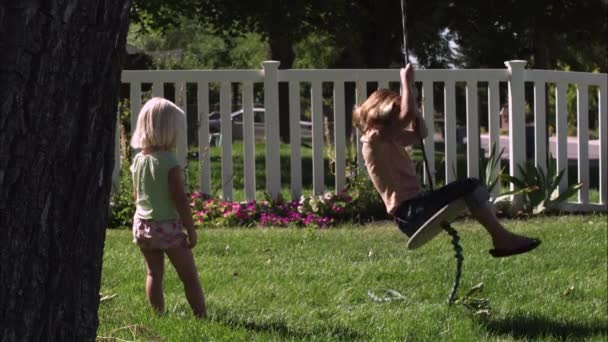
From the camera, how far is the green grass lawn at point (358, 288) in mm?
4609

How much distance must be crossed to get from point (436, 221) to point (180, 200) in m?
1.18

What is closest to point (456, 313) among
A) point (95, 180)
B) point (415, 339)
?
point (415, 339)

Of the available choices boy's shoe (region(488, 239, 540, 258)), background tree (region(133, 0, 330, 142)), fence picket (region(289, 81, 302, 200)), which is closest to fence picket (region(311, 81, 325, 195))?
fence picket (region(289, 81, 302, 200))

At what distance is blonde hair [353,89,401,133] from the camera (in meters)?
5.20

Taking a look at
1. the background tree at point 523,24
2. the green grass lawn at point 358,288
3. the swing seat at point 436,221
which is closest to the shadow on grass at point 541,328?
the green grass lawn at point 358,288

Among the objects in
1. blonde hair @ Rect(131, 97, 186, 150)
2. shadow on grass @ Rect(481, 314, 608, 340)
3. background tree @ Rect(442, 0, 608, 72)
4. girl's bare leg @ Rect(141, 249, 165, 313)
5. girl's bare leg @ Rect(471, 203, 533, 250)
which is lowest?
shadow on grass @ Rect(481, 314, 608, 340)

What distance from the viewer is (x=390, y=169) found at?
17.0 ft

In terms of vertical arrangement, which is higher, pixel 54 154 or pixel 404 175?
pixel 54 154

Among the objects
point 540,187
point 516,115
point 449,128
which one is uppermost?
point 516,115

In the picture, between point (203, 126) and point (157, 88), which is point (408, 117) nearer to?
point (203, 126)

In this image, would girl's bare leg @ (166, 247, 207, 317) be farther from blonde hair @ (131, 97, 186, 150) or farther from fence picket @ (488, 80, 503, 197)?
fence picket @ (488, 80, 503, 197)

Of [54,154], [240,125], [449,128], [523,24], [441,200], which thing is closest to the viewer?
[54,154]

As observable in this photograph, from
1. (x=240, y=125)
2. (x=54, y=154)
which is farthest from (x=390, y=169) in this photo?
(x=240, y=125)

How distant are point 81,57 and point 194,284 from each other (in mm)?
2427
